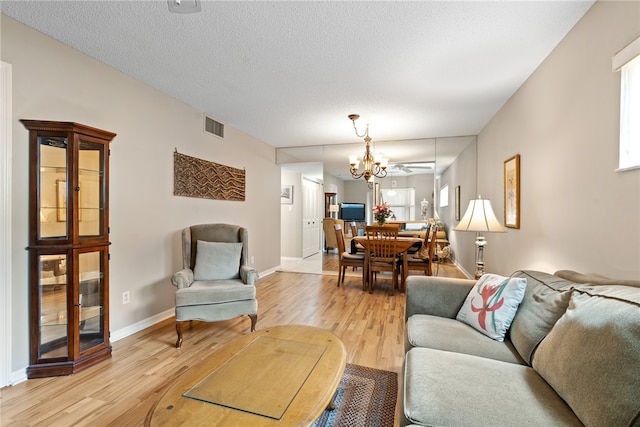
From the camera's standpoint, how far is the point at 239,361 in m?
1.44

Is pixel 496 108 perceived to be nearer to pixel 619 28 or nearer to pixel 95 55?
pixel 619 28

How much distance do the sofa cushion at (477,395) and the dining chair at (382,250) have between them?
2.70 m

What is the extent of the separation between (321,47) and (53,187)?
2.28m

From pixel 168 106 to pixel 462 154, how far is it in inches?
204

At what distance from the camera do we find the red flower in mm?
1650

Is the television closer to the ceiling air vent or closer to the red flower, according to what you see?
the ceiling air vent

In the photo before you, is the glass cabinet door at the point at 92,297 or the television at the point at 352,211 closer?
the glass cabinet door at the point at 92,297

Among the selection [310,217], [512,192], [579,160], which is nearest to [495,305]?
[579,160]

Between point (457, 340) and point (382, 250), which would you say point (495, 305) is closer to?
point (457, 340)

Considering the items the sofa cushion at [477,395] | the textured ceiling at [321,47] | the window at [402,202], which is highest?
the textured ceiling at [321,47]

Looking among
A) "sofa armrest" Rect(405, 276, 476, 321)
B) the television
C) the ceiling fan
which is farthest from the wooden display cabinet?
the television

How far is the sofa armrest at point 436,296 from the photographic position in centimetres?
200

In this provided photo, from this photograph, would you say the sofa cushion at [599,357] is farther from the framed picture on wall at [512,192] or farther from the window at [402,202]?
the window at [402,202]

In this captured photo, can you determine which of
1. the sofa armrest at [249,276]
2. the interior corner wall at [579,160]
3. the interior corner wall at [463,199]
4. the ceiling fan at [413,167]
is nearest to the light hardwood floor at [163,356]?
the sofa armrest at [249,276]
